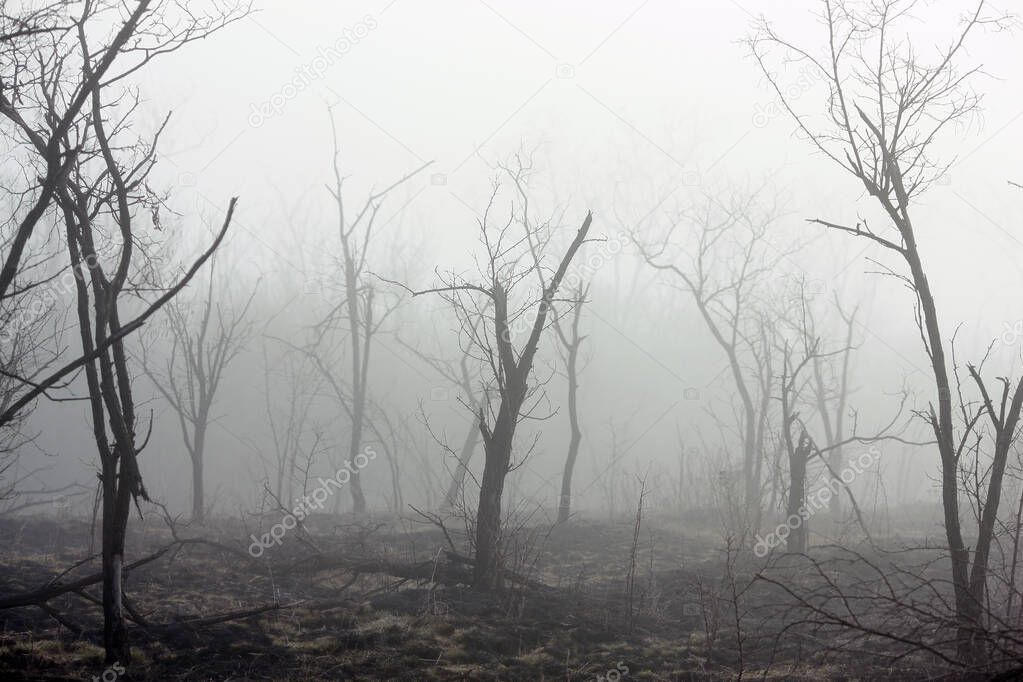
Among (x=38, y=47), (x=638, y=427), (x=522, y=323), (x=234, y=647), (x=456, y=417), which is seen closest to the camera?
(x=38, y=47)

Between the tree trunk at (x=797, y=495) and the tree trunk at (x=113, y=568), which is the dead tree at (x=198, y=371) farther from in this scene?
the tree trunk at (x=797, y=495)

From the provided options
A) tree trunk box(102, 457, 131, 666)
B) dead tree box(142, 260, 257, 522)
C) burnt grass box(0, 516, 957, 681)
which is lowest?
burnt grass box(0, 516, 957, 681)

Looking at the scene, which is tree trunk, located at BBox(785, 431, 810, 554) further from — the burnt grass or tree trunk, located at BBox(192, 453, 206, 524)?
tree trunk, located at BBox(192, 453, 206, 524)

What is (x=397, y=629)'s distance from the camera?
6.37 metres

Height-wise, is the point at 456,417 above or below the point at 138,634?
above

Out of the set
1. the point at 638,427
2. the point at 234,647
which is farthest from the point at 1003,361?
the point at 234,647

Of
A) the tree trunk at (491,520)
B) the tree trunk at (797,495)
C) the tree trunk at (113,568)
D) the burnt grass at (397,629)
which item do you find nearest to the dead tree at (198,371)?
the burnt grass at (397,629)

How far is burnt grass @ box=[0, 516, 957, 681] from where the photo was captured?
5477mm

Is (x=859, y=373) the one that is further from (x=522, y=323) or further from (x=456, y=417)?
(x=522, y=323)

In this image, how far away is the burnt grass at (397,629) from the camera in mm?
5477

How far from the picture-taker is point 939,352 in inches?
211

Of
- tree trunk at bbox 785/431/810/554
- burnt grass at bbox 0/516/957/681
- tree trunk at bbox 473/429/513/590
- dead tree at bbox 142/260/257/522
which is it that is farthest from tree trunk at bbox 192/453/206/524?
tree trunk at bbox 785/431/810/554

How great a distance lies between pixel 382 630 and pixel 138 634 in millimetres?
1855

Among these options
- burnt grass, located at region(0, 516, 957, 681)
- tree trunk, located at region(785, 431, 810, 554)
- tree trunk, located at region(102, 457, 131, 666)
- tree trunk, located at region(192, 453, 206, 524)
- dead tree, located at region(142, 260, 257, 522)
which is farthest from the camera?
tree trunk, located at region(192, 453, 206, 524)
